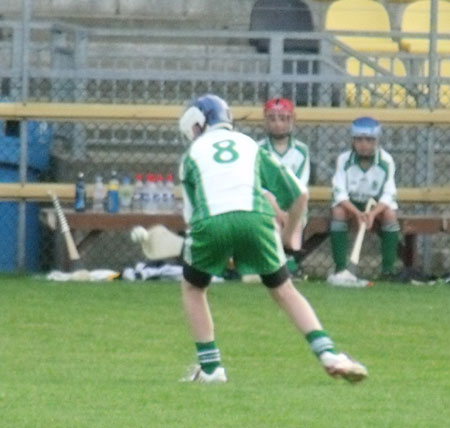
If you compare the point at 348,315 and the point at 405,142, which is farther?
the point at 405,142

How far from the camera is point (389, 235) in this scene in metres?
14.7

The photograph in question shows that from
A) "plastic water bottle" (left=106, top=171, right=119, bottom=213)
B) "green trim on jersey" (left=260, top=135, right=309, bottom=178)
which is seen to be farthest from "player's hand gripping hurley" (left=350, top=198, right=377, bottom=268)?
"plastic water bottle" (left=106, top=171, right=119, bottom=213)

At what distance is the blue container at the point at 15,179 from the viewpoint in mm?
15445

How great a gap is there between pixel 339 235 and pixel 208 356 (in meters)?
6.58

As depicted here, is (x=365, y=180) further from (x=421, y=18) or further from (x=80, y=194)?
(x=421, y=18)

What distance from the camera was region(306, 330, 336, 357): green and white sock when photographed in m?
7.79

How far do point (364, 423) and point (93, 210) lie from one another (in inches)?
332

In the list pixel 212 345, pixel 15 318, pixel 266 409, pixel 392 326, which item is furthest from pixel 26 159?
pixel 266 409

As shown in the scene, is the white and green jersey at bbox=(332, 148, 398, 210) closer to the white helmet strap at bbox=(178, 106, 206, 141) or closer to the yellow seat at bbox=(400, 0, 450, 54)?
the yellow seat at bbox=(400, 0, 450, 54)

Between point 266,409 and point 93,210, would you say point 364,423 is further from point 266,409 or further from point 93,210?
point 93,210

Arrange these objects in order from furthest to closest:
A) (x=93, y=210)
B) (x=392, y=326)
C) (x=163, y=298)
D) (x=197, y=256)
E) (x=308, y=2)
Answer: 1. (x=308, y=2)
2. (x=93, y=210)
3. (x=163, y=298)
4. (x=392, y=326)
5. (x=197, y=256)

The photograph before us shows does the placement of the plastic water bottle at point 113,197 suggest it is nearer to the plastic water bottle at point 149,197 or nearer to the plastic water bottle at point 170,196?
the plastic water bottle at point 149,197

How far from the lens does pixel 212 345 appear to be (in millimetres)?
8227

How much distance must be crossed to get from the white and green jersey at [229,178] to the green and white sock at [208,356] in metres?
0.61
